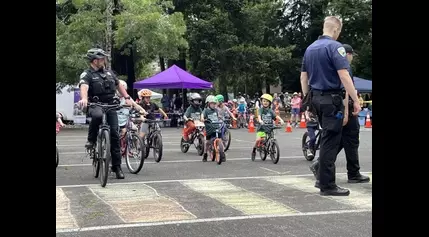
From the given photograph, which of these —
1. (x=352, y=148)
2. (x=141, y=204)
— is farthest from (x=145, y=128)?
(x=141, y=204)

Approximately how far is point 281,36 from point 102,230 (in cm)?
→ 3992

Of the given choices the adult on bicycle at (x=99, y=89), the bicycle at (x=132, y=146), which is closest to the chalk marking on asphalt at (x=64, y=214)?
the adult on bicycle at (x=99, y=89)

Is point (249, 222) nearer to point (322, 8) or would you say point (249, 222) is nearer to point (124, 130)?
point (124, 130)

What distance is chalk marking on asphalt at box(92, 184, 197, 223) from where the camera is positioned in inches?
204

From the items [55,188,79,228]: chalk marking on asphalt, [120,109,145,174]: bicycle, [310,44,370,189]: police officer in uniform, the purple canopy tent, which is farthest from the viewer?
the purple canopy tent

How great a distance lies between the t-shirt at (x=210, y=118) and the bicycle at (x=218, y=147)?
0.22 feet

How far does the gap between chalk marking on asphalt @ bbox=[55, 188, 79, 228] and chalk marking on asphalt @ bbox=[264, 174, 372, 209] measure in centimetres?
286

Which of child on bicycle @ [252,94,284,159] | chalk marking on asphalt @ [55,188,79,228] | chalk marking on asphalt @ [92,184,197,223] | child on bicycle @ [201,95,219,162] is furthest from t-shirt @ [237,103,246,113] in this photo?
chalk marking on asphalt @ [55,188,79,228]

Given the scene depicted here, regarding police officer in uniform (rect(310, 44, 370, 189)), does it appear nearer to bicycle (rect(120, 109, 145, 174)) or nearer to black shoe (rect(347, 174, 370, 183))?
black shoe (rect(347, 174, 370, 183))

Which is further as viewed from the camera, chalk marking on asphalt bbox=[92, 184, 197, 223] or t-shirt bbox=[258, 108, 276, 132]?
t-shirt bbox=[258, 108, 276, 132]

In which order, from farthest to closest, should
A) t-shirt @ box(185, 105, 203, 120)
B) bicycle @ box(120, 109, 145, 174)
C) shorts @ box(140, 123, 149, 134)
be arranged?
t-shirt @ box(185, 105, 203, 120), shorts @ box(140, 123, 149, 134), bicycle @ box(120, 109, 145, 174)

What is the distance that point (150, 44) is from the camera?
23.0 meters

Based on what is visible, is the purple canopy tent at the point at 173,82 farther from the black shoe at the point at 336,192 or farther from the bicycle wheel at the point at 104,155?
the black shoe at the point at 336,192
